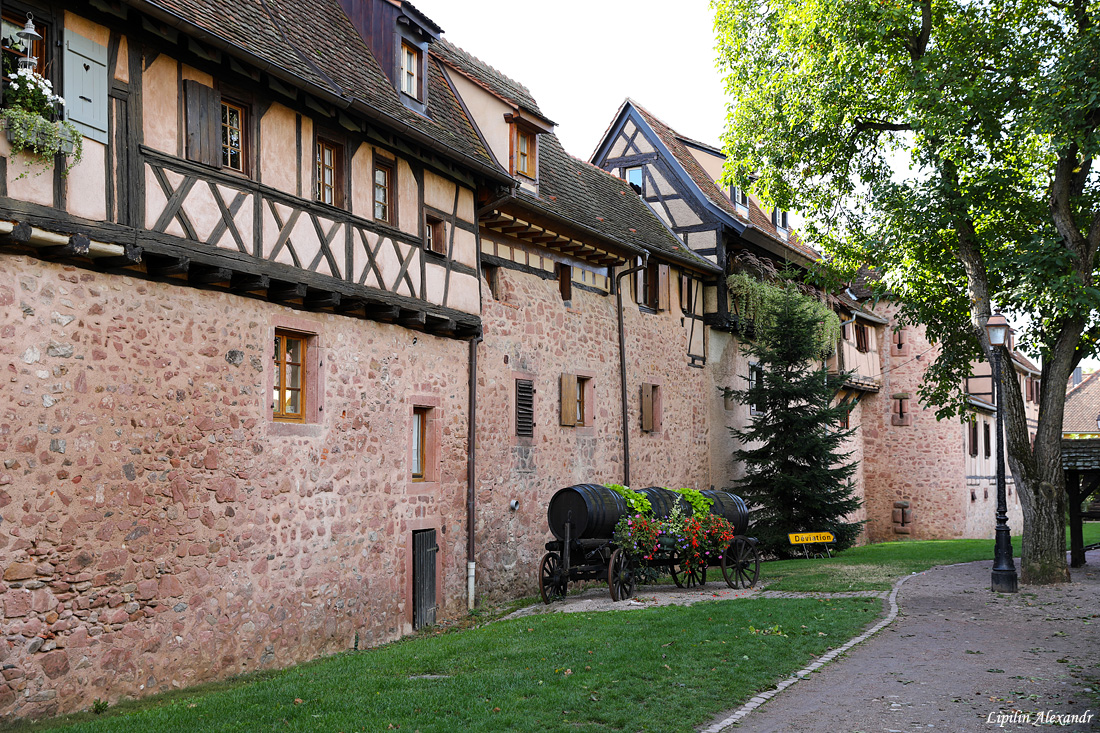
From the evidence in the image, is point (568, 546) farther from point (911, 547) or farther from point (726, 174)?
point (911, 547)

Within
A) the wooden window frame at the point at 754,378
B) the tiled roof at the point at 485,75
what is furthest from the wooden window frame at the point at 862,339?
the tiled roof at the point at 485,75

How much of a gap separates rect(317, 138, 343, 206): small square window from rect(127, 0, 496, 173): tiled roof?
2.43ft

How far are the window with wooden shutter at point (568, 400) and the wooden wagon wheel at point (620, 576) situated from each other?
4.14 m

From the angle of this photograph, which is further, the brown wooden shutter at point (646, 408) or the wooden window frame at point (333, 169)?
the brown wooden shutter at point (646, 408)

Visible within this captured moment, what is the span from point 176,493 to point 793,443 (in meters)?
16.0

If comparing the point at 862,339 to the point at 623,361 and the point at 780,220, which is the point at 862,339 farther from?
the point at 623,361

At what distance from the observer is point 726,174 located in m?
18.8

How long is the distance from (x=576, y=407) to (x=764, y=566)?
18.2 ft

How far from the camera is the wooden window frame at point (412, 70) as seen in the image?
14.0 m

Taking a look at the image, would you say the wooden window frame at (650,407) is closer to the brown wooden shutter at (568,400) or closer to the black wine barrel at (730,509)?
the brown wooden shutter at (568,400)

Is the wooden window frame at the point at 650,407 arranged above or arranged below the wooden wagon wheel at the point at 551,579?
above

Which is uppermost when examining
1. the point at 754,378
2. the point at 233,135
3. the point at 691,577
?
the point at 233,135

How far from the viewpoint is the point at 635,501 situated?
14.9m

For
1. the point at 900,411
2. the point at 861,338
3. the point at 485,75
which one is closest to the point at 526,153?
the point at 485,75
